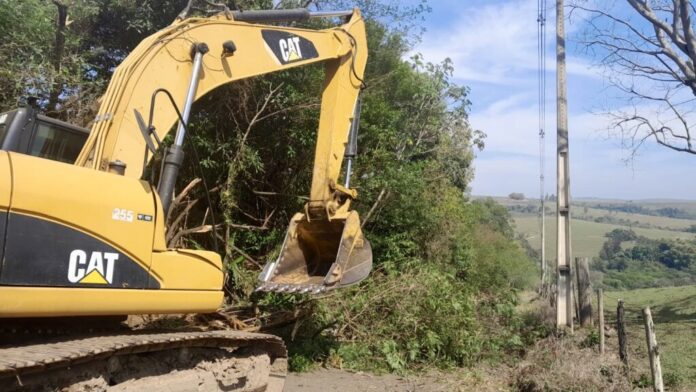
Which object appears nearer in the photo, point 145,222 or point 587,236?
point 145,222

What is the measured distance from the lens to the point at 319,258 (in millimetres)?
6852

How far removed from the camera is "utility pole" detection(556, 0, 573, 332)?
36.5 feet

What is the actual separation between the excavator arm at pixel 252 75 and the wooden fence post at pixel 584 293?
22.0 ft

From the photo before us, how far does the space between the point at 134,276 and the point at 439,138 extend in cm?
1756

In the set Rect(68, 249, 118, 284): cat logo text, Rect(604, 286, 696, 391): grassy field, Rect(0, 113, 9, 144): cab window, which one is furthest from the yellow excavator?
Rect(604, 286, 696, 391): grassy field

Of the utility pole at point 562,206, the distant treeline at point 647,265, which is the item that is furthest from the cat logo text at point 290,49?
the distant treeline at point 647,265

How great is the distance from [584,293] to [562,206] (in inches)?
66.9

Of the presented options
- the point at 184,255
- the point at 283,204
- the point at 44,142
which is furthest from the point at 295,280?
the point at 283,204

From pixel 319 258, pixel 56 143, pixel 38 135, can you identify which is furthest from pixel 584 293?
pixel 38 135

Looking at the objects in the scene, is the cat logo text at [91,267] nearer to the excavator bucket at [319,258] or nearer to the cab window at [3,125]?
Answer: the cab window at [3,125]

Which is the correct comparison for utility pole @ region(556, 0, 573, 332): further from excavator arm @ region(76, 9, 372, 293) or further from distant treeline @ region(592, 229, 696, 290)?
distant treeline @ region(592, 229, 696, 290)

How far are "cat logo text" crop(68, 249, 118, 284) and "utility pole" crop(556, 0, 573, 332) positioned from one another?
8849mm

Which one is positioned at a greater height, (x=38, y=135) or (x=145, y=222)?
(x=38, y=135)

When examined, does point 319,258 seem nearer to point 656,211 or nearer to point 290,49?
point 290,49
